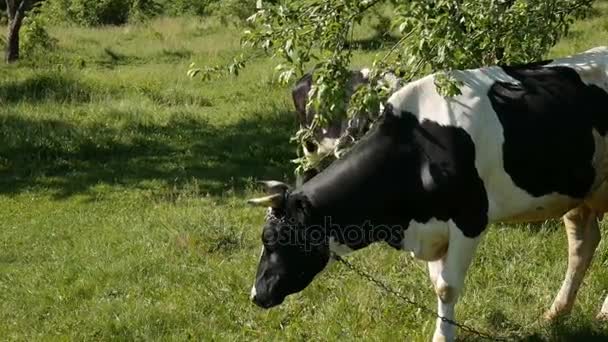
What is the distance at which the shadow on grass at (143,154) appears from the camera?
1137 centimetres

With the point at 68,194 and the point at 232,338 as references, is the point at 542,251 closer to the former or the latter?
the point at 232,338

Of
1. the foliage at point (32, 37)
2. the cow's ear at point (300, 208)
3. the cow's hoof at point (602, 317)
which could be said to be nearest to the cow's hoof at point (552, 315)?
the cow's hoof at point (602, 317)

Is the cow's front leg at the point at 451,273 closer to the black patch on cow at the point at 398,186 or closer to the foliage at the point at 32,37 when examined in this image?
the black patch on cow at the point at 398,186

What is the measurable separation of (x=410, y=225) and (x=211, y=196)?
19.2 feet

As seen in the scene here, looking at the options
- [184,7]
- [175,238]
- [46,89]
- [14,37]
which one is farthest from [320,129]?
[184,7]

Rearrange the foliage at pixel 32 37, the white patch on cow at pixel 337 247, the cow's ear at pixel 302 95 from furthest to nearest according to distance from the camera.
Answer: the foliage at pixel 32 37, the cow's ear at pixel 302 95, the white patch on cow at pixel 337 247

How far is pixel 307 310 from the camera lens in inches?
232

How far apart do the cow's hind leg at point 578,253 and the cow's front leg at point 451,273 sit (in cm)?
96

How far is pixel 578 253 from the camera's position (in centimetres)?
546

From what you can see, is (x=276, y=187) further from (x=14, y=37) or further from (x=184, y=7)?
(x=184, y=7)

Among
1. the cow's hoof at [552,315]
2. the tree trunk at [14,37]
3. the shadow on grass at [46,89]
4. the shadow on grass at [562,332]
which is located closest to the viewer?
the shadow on grass at [562,332]

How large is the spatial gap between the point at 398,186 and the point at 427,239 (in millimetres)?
333

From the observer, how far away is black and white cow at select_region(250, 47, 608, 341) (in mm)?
4551

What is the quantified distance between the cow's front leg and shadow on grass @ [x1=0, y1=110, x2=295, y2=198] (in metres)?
5.98
